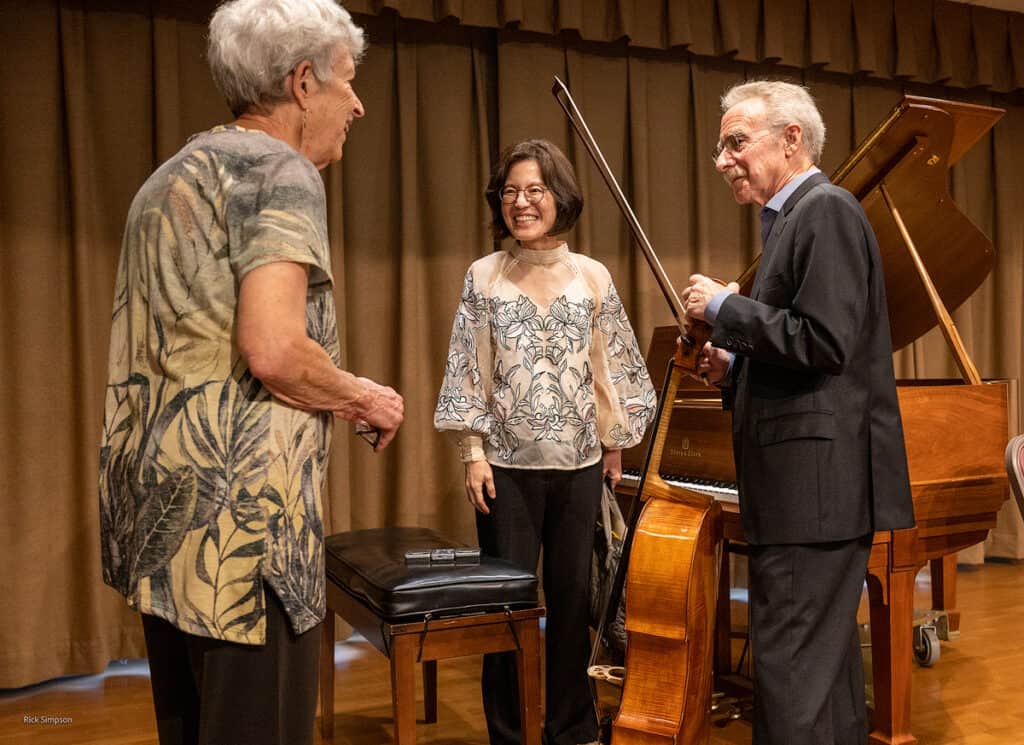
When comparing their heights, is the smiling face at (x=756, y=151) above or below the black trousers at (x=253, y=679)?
above

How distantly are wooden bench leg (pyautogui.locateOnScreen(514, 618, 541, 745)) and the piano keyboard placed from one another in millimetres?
614

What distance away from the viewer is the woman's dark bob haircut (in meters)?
2.64

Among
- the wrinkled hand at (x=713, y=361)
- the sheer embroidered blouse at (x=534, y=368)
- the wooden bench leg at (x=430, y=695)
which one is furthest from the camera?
the wooden bench leg at (x=430, y=695)

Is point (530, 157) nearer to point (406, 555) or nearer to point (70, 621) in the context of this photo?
point (406, 555)

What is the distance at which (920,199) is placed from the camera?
2949 millimetres

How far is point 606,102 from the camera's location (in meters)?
4.47

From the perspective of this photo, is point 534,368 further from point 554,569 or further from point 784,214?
point 784,214

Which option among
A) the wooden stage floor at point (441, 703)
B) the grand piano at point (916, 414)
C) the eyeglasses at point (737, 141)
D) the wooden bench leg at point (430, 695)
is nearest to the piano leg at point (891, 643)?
the grand piano at point (916, 414)

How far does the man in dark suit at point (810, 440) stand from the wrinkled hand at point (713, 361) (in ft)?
0.57

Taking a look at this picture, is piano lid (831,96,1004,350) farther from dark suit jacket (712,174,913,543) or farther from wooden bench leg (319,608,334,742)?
wooden bench leg (319,608,334,742)

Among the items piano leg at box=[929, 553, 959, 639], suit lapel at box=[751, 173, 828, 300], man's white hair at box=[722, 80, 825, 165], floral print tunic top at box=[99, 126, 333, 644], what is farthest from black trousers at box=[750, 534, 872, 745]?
piano leg at box=[929, 553, 959, 639]

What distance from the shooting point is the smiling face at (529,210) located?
2621 millimetres

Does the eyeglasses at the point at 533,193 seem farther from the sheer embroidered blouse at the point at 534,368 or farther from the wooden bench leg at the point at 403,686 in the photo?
the wooden bench leg at the point at 403,686

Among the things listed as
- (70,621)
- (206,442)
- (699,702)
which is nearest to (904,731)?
(699,702)
